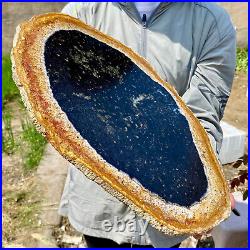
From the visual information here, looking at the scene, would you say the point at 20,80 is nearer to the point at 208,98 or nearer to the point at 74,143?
the point at 74,143

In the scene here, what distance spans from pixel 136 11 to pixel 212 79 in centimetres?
42

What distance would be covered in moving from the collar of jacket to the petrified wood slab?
312mm

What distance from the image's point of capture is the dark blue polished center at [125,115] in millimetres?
1290

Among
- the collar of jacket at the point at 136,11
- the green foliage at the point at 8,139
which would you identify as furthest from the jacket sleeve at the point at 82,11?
the green foliage at the point at 8,139

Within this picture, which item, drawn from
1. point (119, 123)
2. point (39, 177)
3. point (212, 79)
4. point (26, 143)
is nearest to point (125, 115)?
point (119, 123)

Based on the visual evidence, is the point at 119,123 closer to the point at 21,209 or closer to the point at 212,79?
the point at 212,79

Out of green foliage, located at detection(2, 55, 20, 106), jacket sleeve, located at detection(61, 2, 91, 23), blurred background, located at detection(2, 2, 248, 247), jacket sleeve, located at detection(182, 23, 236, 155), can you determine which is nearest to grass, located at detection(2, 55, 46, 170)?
blurred background, located at detection(2, 2, 248, 247)

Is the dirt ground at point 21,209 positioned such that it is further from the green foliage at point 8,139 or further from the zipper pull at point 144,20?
the zipper pull at point 144,20

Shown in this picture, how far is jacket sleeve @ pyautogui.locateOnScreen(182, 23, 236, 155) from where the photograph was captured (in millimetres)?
1749

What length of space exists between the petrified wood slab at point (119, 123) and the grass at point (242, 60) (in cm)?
432

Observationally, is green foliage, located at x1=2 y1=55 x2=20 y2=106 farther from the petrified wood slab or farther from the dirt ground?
the petrified wood slab

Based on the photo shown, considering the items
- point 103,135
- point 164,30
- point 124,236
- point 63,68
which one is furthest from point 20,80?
point 124,236

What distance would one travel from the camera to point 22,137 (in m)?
4.04

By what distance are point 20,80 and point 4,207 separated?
2.25m
